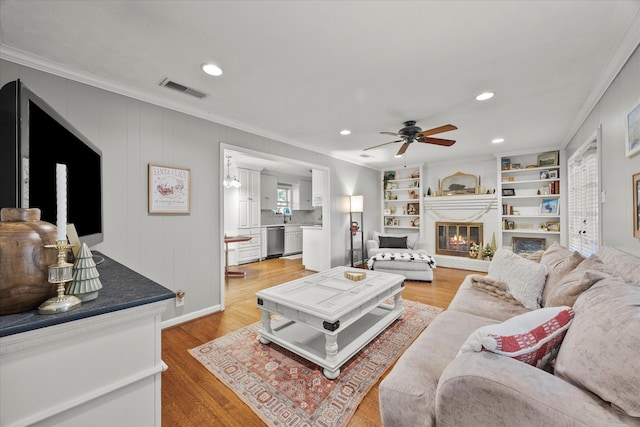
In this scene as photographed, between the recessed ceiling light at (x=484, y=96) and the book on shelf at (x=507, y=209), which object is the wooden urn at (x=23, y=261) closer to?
the recessed ceiling light at (x=484, y=96)

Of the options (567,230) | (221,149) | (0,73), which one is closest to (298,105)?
(221,149)

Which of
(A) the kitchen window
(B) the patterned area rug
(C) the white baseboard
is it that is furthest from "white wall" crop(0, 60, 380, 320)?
(A) the kitchen window

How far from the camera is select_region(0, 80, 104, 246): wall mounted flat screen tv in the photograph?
750mm

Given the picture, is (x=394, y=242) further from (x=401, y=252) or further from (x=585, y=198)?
(x=585, y=198)

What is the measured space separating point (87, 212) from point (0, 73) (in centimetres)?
126

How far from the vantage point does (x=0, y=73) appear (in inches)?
73.0

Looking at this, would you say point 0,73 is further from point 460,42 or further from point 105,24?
point 460,42

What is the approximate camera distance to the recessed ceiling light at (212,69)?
2.06 meters

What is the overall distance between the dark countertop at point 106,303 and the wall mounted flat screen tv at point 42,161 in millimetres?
352

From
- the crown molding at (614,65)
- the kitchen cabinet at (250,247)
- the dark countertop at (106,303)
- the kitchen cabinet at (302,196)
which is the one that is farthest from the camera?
the kitchen cabinet at (302,196)

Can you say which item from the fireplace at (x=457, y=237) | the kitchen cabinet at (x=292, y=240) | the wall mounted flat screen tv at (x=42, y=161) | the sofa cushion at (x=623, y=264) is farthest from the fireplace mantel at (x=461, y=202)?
the wall mounted flat screen tv at (x=42, y=161)

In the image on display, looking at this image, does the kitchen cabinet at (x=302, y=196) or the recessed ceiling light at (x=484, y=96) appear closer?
the recessed ceiling light at (x=484, y=96)

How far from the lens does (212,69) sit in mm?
2105

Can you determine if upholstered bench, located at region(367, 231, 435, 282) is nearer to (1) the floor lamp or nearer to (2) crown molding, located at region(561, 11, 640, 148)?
(1) the floor lamp
